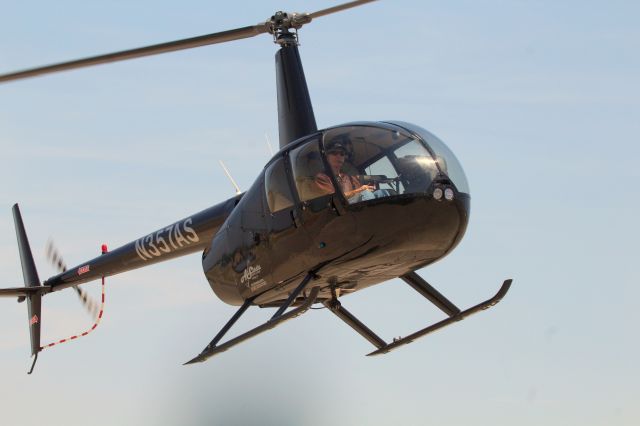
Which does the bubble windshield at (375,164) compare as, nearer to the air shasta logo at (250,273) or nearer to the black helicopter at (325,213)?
the black helicopter at (325,213)

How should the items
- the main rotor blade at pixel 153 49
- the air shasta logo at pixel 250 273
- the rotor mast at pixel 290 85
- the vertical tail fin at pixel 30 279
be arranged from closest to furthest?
the air shasta logo at pixel 250 273
the main rotor blade at pixel 153 49
the rotor mast at pixel 290 85
the vertical tail fin at pixel 30 279

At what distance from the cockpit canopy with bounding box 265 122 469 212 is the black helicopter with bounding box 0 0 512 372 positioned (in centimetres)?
1

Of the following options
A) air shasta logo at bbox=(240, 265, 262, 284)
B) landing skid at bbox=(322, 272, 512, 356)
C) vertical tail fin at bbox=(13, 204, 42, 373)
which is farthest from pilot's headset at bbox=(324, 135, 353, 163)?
vertical tail fin at bbox=(13, 204, 42, 373)

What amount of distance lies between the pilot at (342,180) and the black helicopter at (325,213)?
0.05 feet

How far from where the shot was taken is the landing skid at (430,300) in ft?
60.5

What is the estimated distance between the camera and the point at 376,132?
1688 cm

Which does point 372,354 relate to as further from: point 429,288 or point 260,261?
point 260,261

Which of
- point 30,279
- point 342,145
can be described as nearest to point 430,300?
point 342,145

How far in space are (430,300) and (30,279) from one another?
10.8 m

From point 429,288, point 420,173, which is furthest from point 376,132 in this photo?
point 429,288

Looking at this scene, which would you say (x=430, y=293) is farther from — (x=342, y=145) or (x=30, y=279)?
(x=30, y=279)

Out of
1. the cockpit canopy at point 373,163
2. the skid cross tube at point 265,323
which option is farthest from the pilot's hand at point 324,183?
the skid cross tube at point 265,323

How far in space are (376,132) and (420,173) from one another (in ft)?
2.98

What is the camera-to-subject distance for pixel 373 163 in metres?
16.6
